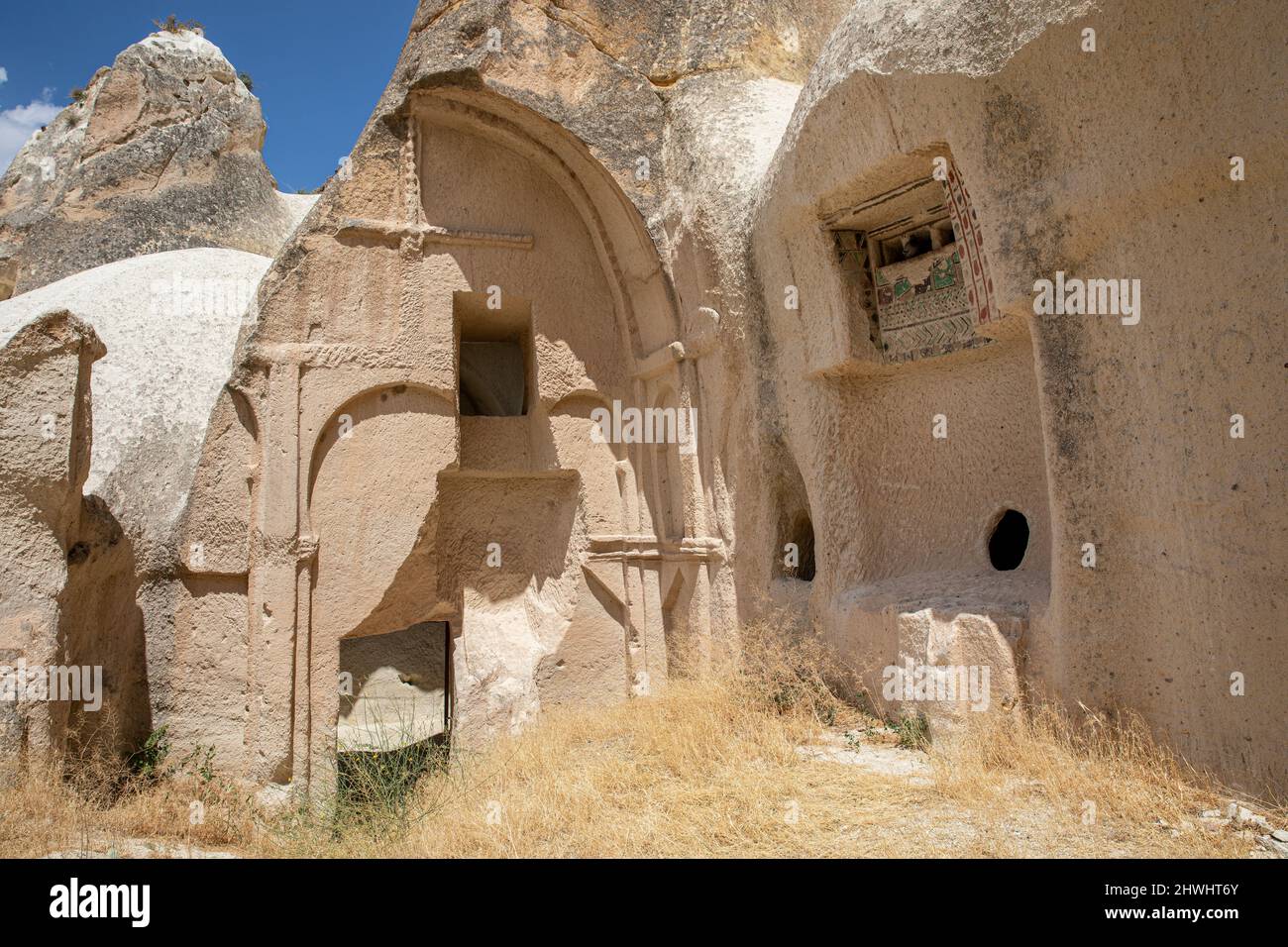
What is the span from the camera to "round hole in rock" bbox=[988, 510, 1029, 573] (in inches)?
234

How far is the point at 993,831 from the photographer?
368 cm

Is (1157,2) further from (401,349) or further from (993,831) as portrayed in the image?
(401,349)

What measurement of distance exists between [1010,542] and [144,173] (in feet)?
30.9

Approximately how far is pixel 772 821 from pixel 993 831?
85cm

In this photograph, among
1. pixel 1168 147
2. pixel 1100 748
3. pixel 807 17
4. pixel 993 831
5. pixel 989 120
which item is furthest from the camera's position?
pixel 807 17

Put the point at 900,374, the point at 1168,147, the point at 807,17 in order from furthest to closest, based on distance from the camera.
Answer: the point at 807,17
the point at 900,374
the point at 1168,147

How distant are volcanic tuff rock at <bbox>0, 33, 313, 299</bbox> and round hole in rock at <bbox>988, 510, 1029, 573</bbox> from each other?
8.55m

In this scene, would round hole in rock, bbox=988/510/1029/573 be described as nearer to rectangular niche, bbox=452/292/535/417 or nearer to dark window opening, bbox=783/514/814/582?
dark window opening, bbox=783/514/814/582

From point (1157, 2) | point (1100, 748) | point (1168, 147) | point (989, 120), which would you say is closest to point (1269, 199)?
point (1168, 147)

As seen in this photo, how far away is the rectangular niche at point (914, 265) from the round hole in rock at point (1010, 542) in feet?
3.73

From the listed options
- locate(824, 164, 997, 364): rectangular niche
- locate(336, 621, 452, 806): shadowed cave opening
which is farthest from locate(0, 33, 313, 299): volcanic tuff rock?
locate(824, 164, 997, 364): rectangular niche

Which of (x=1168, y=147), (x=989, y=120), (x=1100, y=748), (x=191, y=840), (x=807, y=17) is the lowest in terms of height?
(x=191, y=840)

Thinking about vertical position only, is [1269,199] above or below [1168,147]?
below
